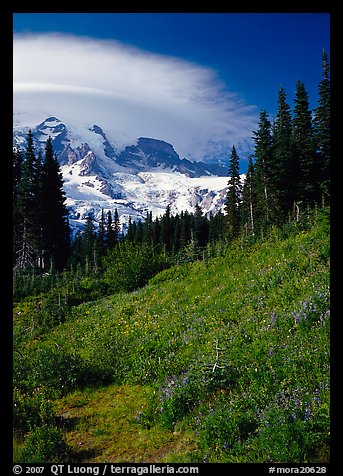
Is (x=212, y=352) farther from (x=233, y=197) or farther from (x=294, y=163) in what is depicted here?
(x=233, y=197)

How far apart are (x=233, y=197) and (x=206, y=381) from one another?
59.2 m

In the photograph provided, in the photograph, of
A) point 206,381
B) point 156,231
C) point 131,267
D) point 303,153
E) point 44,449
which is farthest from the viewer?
point 156,231

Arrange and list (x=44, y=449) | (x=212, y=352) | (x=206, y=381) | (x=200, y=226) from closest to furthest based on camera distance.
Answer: (x=44, y=449) < (x=206, y=381) < (x=212, y=352) < (x=200, y=226)

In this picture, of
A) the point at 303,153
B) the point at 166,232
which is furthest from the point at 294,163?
the point at 166,232

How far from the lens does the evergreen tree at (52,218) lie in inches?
1927

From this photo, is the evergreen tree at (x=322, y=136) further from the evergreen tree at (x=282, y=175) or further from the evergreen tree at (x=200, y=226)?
the evergreen tree at (x=200, y=226)

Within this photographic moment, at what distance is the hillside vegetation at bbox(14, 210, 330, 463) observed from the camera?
212 inches

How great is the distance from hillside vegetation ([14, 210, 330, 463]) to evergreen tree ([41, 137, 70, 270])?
36952mm

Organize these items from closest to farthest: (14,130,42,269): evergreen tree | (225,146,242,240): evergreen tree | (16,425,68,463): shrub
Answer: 1. (16,425,68,463): shrub
2. (14,130,42,269): evergreen tree
3. (225,146,242,240): evergreen tree

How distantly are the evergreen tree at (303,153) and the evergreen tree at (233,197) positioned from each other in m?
10.9

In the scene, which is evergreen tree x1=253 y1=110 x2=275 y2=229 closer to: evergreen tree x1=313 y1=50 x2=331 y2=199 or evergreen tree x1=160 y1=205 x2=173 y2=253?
evergreen tree x1=313 y1=50 x2=331 y2=199

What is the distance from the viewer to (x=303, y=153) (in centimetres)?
4959

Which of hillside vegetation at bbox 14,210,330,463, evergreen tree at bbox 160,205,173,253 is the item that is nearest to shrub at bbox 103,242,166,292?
hillside vegetation at bbox 14,210,330,463

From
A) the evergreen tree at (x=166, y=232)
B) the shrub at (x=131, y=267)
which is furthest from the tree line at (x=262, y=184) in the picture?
the evergreen tree at (x=166, y=232)
